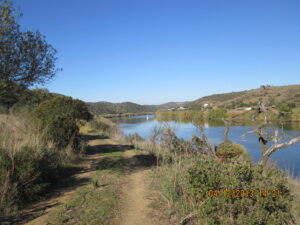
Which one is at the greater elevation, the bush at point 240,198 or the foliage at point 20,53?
the foliage at point 20,53

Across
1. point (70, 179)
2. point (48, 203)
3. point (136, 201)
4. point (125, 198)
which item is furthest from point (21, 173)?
point (136, 201)

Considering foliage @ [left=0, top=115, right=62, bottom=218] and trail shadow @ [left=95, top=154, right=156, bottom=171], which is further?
trail shadow @ [left=95, top=154, right=156, bottom=171]

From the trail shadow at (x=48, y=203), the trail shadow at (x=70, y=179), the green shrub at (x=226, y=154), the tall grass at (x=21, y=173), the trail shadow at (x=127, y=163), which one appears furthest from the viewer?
the trail shadow at (x=127, y=163)

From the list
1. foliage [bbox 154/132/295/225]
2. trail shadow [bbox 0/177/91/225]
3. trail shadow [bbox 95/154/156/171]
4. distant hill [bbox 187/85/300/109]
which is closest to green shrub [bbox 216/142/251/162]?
foliage [bbox 154/132/295/225]

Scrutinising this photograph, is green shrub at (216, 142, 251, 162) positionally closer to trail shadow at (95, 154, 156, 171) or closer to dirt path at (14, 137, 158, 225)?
dirt path at (14, 137, 158, 225)

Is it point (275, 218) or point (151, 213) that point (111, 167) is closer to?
point (151, 213)

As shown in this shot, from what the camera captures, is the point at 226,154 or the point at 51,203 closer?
the point at 51,203

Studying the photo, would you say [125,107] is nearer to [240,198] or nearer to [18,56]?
[18,56]

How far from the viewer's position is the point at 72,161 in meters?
9.92

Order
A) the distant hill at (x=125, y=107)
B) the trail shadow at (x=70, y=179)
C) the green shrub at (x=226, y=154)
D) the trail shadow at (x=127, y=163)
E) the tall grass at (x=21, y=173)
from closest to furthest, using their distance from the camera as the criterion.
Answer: the trail shadow at (x=70, y=179)
the tall grass at (x=21, y=173)
the green shrub at (x=226, y=154)
the trail shadow at (x=127, y=163)
the distant hill at (x=125, y=107)

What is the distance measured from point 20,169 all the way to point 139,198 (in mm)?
3051

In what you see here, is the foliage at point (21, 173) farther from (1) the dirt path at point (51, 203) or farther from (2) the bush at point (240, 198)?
(2) the bush at point (240, 198)
